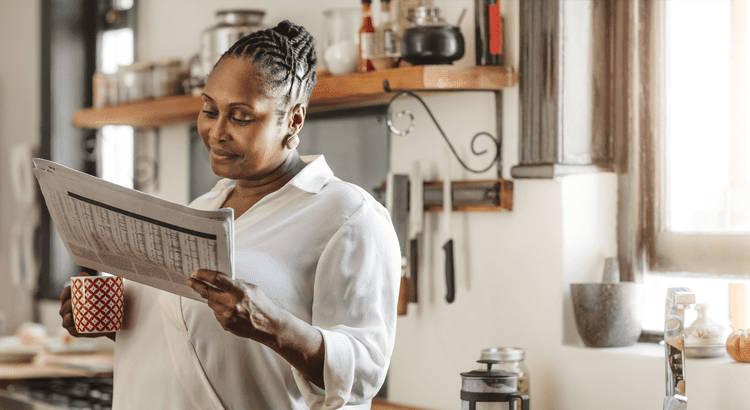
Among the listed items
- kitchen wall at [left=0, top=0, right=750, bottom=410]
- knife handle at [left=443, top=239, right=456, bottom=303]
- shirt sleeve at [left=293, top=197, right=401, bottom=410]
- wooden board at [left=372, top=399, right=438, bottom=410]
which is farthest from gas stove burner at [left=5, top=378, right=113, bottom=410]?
shirt sleeve at [left=293, top=197, right=401, bottom=410]

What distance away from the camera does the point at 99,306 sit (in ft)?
3.87

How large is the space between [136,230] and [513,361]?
3.55ft

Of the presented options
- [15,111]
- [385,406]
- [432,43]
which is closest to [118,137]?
[15,111]

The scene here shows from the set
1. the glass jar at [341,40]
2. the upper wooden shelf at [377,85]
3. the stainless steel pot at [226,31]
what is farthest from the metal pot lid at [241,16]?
the glass jar at [341,40]

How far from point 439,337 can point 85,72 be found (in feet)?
7.26

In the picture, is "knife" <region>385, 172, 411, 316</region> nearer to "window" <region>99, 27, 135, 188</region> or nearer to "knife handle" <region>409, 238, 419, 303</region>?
"knife handle" <region>409, 238, 419, 303</region>

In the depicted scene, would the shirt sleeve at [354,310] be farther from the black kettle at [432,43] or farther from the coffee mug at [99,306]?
the black kettle at [432,43]

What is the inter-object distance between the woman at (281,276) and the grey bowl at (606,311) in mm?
833

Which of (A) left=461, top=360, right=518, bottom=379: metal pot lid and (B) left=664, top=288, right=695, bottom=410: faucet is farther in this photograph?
(A) left=461, top=360, right=518, bottom=379: metal pot lid

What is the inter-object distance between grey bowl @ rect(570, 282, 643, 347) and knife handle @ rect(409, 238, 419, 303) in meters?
0.43

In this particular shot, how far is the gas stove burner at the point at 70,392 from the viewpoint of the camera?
224 cm

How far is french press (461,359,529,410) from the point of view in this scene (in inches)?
65.7

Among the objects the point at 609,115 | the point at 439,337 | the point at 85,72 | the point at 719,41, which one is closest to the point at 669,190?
the point at 609,115

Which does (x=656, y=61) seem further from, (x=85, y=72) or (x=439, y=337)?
(x=85, y=72)
